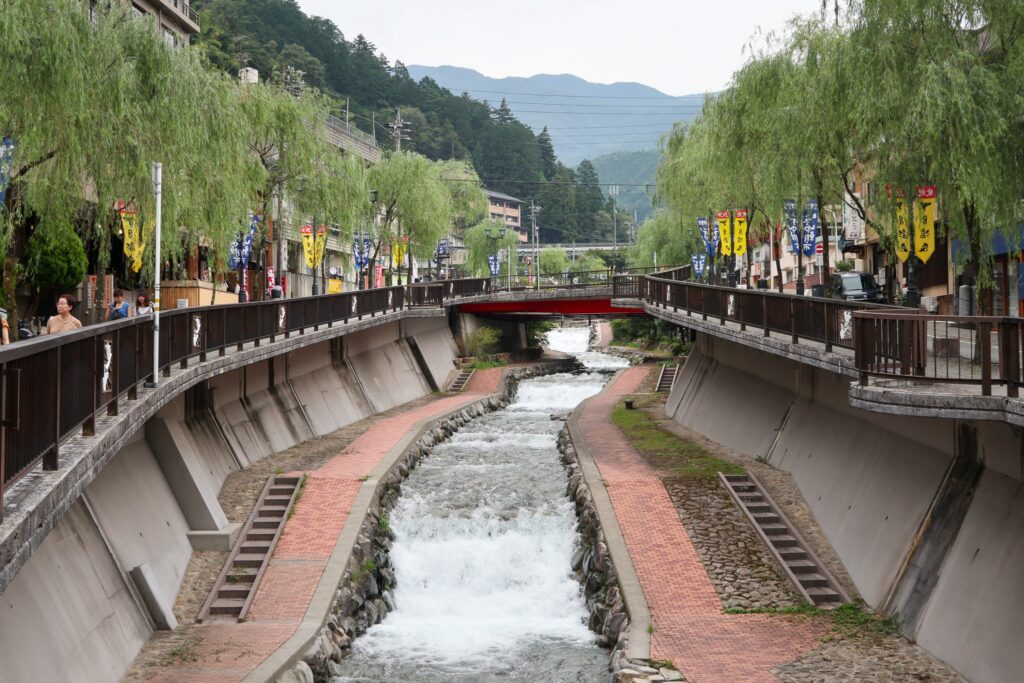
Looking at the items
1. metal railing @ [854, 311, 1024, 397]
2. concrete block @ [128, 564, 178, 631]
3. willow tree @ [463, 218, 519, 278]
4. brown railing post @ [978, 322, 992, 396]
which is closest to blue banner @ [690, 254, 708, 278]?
Answer: willow tree @ [463, 218, 519, 278]

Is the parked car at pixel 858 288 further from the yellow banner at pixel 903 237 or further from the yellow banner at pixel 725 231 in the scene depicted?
the yellow banner at pixel 903 237

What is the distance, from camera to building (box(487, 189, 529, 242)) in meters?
148

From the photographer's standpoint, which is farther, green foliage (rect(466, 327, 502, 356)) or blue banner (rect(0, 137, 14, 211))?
green foliage (rect(466, 327, 502, 356))

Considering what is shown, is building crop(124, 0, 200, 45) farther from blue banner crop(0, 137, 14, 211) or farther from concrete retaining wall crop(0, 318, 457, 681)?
blue banner crop(0, 137, 14, 211)

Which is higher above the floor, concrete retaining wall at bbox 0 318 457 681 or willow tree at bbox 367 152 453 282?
willow tree at bbox 367 152 453 282

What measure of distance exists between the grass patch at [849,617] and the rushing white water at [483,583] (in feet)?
9.13

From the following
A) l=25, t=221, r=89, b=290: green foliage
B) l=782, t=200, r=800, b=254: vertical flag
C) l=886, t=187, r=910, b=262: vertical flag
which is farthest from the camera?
l=782, t=200, r=800, b=254: vertical flag

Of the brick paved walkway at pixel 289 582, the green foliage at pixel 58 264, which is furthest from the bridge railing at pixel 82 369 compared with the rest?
the green foliage at pixel 58 264

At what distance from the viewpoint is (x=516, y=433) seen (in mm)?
35250

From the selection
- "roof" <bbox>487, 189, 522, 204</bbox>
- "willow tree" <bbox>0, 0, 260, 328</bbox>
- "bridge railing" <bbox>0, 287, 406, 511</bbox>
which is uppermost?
"roof" <bbox>487, 189, 522, 204</bbox>

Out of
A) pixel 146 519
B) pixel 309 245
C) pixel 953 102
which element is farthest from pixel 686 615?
pixel 309 245

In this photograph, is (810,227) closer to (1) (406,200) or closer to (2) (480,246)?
(1) (406,200)

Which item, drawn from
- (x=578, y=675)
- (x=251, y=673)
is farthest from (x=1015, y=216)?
(x=251, y=673)

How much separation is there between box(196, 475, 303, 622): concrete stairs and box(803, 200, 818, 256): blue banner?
1836cm
